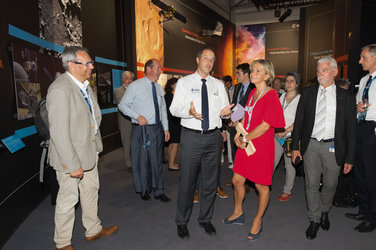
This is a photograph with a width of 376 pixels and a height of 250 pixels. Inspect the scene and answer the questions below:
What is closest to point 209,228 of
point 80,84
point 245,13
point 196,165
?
point 196,165

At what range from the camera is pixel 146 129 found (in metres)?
3.47

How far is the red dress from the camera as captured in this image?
231cm

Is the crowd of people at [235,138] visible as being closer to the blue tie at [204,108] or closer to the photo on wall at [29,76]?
the blue tie at [204,108]

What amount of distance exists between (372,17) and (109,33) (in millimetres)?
5841

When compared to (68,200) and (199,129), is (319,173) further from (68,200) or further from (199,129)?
(68,200)

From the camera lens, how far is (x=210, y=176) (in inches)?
102

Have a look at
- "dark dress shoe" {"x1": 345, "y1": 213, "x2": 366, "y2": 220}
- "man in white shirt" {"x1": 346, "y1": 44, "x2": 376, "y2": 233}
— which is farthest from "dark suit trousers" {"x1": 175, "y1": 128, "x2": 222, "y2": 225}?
"dark dress shoe" {"x1": 345, "y1": 213, "x2": 366, "y2": 220}

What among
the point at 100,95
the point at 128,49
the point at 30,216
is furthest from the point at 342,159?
the point at 128,49

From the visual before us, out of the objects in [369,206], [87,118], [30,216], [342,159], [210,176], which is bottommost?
[30,216]

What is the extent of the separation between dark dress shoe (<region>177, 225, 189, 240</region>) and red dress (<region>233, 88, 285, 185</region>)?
2.75 ft

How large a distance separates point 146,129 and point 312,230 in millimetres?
2255

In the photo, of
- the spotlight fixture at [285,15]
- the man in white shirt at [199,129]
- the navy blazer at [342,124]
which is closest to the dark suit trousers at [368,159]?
the navy blazer at [342,124]

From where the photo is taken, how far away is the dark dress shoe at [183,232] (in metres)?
2.58

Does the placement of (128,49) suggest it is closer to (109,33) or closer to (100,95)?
(109,33)
